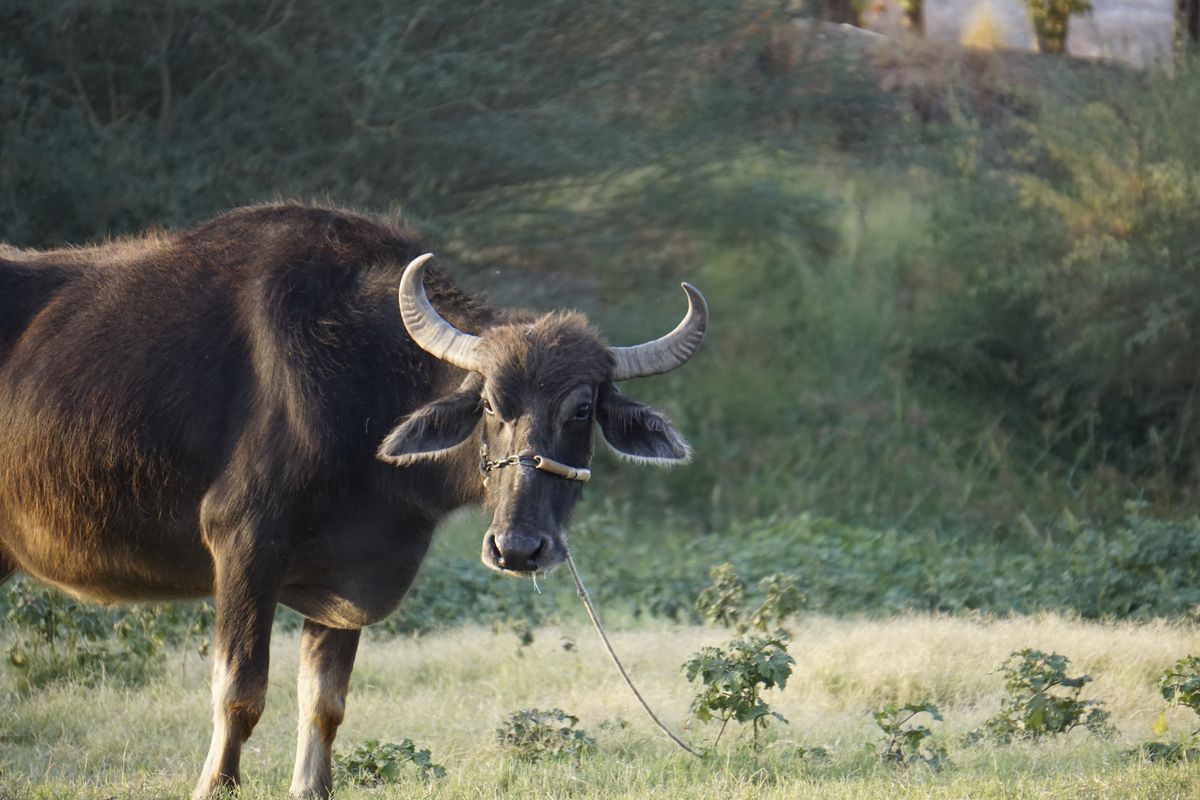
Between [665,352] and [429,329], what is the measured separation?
83cm

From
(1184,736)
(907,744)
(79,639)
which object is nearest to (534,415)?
(907,744)

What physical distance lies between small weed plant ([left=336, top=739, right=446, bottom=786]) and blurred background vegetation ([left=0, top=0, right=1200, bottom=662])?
10.8ft

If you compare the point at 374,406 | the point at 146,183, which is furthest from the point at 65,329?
the point at 146,183

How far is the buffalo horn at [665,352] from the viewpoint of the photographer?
5.39 m

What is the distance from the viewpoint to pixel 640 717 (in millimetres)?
6934

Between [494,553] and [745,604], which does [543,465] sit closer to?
[494,553]

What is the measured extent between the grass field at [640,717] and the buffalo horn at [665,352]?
4.78ft

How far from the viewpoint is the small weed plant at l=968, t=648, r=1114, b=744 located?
616cm

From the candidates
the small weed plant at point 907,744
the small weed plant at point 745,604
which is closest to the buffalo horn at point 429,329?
the small weed plant at point 907,744

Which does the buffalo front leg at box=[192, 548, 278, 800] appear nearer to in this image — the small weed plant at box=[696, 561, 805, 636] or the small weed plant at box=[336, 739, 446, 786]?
the small weed plant at box=[336, 739, 446, 786]

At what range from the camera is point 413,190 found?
40.1 feet

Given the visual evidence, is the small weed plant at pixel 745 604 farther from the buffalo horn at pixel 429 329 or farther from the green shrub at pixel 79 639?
the buffalo horn at pixel 429 329

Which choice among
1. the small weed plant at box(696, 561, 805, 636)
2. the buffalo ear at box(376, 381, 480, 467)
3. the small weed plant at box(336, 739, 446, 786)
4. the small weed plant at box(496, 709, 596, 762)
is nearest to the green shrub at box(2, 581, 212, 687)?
the small weed plant at box(336, 739, 446, 786)

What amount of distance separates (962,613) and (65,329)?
18.3 ft
